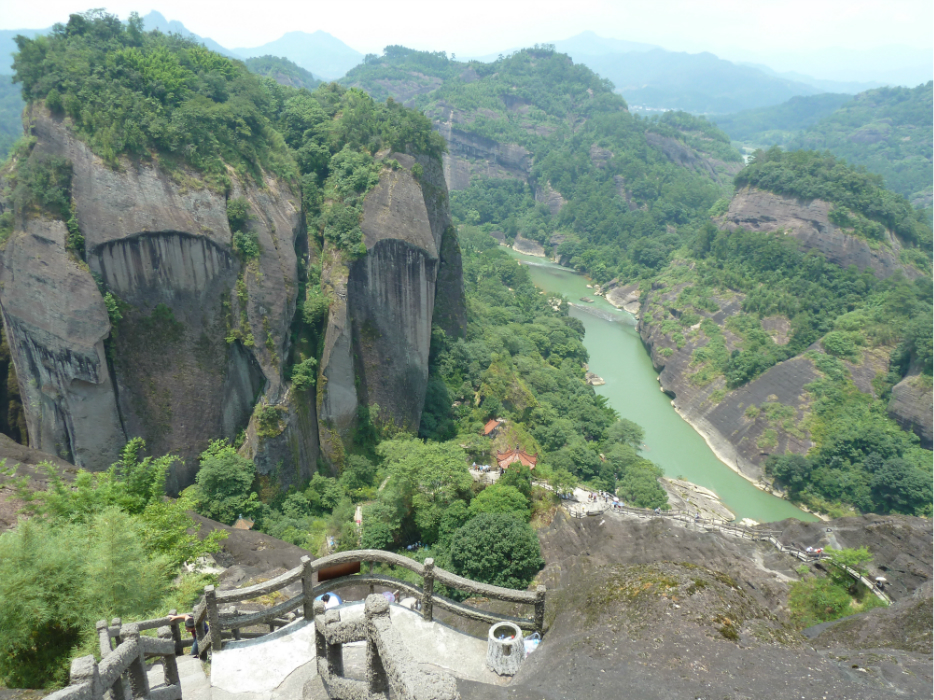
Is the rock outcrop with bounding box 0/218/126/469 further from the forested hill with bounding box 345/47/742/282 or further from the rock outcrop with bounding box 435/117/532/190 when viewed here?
the rock outcrop with bounding box 435/117/532/190

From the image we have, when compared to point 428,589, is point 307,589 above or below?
above

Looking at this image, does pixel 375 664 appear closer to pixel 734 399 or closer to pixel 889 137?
pixel 734 399

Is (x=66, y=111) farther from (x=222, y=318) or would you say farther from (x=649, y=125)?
(x=649, y=125)

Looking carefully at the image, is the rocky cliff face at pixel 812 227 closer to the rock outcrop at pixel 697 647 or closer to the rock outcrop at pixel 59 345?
the rock outcrop at pixel 697 647

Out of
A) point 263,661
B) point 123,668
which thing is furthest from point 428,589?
point 123,668

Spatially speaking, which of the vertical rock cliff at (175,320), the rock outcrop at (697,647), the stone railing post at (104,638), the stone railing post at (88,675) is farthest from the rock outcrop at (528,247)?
the stone railing post at (88,675)

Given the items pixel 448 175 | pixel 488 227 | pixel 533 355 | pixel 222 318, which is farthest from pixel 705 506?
pixel 448 175

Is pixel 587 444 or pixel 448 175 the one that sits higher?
pixel 448 175
